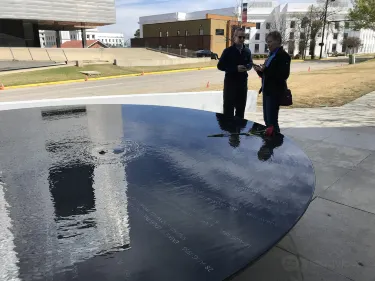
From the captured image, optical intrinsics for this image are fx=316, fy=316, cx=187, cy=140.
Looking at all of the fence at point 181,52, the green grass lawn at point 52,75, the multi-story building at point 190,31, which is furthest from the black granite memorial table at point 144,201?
the multi-story building at point 190,31

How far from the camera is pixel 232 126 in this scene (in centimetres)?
362

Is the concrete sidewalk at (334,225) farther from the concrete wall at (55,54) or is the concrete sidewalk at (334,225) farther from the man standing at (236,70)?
the concrete wall at (55,54)

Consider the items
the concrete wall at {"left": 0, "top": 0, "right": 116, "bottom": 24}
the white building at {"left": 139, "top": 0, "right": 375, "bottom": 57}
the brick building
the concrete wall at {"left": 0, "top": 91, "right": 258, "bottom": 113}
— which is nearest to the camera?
the concrete wall at {"left": 0, "top": 91, "right": 258, "bottom": 113}

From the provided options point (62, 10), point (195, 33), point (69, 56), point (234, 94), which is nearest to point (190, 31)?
point (195, 33)

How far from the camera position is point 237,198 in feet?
6.26

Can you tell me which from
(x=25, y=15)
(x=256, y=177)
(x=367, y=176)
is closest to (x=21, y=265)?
(x=256, y=177)

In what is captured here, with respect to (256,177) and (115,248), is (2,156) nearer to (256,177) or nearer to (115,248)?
(115,248)

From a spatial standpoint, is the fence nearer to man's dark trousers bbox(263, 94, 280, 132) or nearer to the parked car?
the parked car

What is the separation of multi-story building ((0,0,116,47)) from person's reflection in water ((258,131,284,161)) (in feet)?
113

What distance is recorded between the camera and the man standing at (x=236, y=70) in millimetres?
4430

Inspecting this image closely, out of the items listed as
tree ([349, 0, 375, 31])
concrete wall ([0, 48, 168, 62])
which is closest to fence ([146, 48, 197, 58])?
concrete wall ([0, 48, 168, 62])

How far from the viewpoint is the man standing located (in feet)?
14.5

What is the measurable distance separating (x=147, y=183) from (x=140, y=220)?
1.66ft

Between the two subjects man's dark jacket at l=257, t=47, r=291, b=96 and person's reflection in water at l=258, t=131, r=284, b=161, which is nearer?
person's reflection in water at l=258, t=131, r=284, b=161
